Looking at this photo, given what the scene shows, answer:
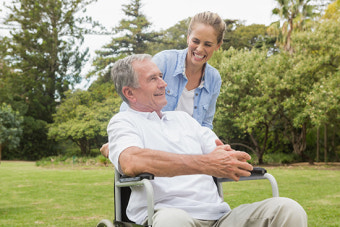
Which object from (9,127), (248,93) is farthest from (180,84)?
(9,127)

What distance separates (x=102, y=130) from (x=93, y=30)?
10.2 m

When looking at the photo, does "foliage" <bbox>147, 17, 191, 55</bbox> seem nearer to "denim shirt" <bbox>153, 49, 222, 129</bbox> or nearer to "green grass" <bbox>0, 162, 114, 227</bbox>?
"green grass" <bbox>0, 162, 114, 227</bbox>

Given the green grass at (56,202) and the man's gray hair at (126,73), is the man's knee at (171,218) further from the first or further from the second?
the green grass at (56,202)

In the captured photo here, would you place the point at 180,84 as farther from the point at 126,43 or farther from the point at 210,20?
the point at 126,43

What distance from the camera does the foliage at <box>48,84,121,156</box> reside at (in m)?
20.0

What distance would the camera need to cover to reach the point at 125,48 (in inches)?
1071

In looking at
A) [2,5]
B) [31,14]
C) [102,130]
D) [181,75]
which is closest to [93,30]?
[31,14]

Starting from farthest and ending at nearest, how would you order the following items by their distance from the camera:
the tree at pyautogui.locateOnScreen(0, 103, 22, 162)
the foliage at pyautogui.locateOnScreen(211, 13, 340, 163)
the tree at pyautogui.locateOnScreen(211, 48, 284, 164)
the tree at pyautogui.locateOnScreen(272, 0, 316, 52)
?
the tree at pyautogui.locateOnScreen(0, 103, 22, 162)
the tree at pyautogui.locateOnScreen(272, 0, 316, 52)
the tree at pyautogui.locateOnScreen(211, 48, 284, 164)
the foliage at pyautogui.locateOnScreen(211, 13, 340, 163)

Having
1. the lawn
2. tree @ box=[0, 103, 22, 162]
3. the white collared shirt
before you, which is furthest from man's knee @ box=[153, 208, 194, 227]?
tree @ box=[0, 103, 22, 162]

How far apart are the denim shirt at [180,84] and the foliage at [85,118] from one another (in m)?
16.0

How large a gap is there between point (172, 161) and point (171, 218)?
0.24 meters

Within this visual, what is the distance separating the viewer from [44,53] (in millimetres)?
26734

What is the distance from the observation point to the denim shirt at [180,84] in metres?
2.72

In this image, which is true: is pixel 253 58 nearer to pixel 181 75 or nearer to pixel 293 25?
pixel 293 25
